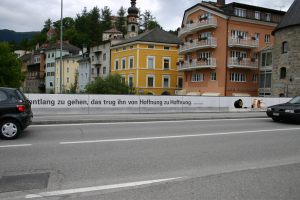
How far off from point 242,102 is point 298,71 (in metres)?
20.9

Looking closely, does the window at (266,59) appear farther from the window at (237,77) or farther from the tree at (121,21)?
the tree at (121,21)

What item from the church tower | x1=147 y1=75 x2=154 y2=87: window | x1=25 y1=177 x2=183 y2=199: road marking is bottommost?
x1=25 y1=177 x2=183 y2=199: road marking

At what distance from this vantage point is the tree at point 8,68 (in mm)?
75438

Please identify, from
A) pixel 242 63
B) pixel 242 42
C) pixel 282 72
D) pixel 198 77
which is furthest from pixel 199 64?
pixel 282 72

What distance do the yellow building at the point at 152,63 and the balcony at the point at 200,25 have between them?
30.0 ft

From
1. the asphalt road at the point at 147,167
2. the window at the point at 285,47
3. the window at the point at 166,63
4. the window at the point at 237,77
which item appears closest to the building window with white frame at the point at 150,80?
the window at the point at 166,63

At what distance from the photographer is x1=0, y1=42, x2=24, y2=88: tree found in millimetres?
75438

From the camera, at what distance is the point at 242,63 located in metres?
52.9

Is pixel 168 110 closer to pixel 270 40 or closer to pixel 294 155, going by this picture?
pixel 294 155

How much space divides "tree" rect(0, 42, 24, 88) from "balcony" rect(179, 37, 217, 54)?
3684cm

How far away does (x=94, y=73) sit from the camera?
83.9 metres

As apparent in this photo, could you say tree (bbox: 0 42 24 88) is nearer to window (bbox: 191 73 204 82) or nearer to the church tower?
the church tower

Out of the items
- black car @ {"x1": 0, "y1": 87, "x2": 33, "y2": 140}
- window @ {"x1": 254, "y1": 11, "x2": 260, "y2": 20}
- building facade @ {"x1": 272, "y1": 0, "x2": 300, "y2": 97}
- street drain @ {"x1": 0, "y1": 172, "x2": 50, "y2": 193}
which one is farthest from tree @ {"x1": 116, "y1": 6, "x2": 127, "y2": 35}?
street drain @ {"x1": 0, "y1": 172, "x2": 50, "y2": 193}

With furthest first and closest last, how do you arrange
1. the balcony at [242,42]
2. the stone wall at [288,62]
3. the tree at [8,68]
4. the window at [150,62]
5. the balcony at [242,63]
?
the tree at [8,68]
the window at [150,62]
the balcony at [242,63]
the balcony at [242,42]
the stone wall at [288,62]
